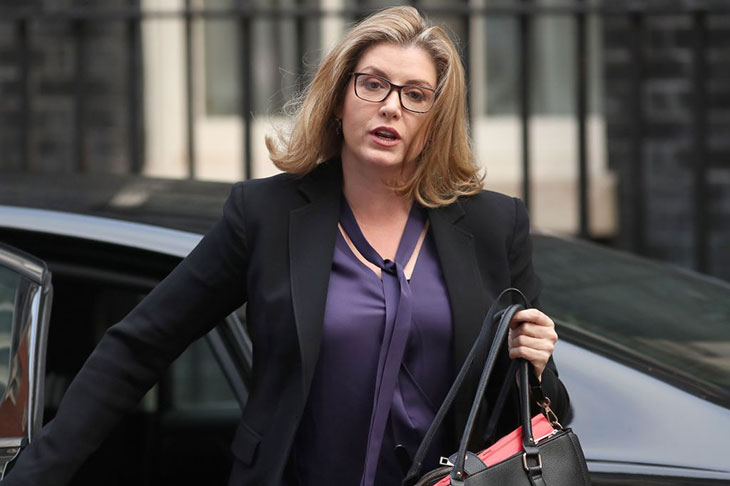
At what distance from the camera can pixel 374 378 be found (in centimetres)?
205

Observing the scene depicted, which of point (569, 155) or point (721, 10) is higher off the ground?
point (721, 10)

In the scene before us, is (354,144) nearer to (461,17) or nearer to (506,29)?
(461,17)

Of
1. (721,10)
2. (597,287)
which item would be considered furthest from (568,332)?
(721,10)

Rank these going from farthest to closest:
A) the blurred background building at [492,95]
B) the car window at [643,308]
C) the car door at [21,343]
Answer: the blurred background building at [492,95] → the car window at [643,308] → the car door at [21,343]

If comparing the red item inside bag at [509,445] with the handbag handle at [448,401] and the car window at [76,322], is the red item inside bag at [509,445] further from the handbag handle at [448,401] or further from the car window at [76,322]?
the car window at [76,322]

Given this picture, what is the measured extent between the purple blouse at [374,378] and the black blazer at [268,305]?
0.04 metres

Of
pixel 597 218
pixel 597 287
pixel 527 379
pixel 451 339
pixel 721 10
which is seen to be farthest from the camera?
pixel 597 218

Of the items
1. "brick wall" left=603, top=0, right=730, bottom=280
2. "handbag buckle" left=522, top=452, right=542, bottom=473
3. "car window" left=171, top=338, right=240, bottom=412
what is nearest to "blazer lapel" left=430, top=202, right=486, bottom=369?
"handbag buckle" left=522, top=452, right=542, bottom=473

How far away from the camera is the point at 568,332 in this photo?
8.18 feet

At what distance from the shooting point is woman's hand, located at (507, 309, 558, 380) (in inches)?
76.9

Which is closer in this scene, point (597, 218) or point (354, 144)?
point (354, 144)

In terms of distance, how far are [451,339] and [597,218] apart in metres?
4.31

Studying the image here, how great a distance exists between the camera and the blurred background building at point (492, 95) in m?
5.88

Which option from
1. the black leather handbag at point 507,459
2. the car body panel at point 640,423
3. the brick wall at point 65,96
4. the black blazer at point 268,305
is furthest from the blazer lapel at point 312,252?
the brick wall at point 65,96
